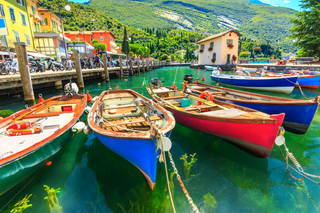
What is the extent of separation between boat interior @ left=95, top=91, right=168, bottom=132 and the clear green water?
3.61 feet

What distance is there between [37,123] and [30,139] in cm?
104

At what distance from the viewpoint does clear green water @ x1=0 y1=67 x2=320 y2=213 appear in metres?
3.50

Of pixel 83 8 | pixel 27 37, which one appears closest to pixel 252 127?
pixel 27 37

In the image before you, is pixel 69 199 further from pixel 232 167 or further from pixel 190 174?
pixel 232 167

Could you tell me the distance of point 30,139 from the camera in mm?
4371

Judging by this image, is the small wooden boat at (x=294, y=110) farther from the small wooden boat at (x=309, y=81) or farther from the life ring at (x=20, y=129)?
the small wooden boat at (x=309, y=81)

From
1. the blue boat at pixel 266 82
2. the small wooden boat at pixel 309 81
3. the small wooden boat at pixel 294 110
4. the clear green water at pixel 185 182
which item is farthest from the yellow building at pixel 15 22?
the small wooden boat at pixel 309 81

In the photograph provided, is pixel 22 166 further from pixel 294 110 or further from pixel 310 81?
pixel 310 81

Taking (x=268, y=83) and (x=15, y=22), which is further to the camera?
(x=15, y=22)

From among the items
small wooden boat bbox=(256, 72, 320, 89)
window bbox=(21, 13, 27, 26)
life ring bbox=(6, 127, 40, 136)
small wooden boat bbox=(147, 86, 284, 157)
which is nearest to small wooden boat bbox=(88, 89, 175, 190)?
small wooden boat bbox=(147, 86, 284, 157)

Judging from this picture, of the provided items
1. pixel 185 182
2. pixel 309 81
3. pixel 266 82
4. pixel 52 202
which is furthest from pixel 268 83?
pixel 52 202

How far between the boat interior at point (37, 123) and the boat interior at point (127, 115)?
3.86ft

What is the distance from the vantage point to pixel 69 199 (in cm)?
366

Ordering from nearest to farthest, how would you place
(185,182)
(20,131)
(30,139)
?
(185,182) → (30,139) → (20,131)
